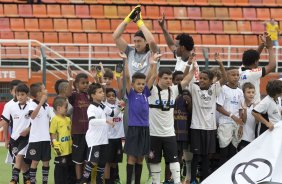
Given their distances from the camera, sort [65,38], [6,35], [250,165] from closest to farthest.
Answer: [250,165] → [6,35] → [65,38]

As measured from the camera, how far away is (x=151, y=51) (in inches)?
467

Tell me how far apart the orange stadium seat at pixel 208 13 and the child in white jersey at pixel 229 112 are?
46.5 feet


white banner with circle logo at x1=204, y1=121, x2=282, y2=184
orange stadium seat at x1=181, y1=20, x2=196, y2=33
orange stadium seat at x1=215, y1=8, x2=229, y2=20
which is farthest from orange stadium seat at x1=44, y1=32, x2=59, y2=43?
white banner with circle logo at x1=204, y1=121, x2=282, y2=184

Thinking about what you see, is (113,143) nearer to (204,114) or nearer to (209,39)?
Answer: (204,114)

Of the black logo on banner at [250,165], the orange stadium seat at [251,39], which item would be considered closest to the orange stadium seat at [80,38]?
the orange stadium seat at [251,39]

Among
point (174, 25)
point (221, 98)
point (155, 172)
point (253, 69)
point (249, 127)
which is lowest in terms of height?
point (155, 172)

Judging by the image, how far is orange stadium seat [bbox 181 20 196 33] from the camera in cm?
2610

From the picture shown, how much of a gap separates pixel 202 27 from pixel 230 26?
907 millimetres

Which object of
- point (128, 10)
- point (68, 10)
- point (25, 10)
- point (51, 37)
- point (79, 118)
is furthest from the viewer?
point (128, 10)

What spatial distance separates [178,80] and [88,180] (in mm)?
1922

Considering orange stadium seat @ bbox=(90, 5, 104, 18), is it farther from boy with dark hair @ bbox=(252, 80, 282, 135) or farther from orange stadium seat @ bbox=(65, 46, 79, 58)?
boy with dark hair @ bbox=(252, 80, 282, 135)

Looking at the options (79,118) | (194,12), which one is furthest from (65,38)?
(79,118)

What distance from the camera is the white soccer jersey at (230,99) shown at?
12.7 meters

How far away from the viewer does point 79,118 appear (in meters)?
12.9
